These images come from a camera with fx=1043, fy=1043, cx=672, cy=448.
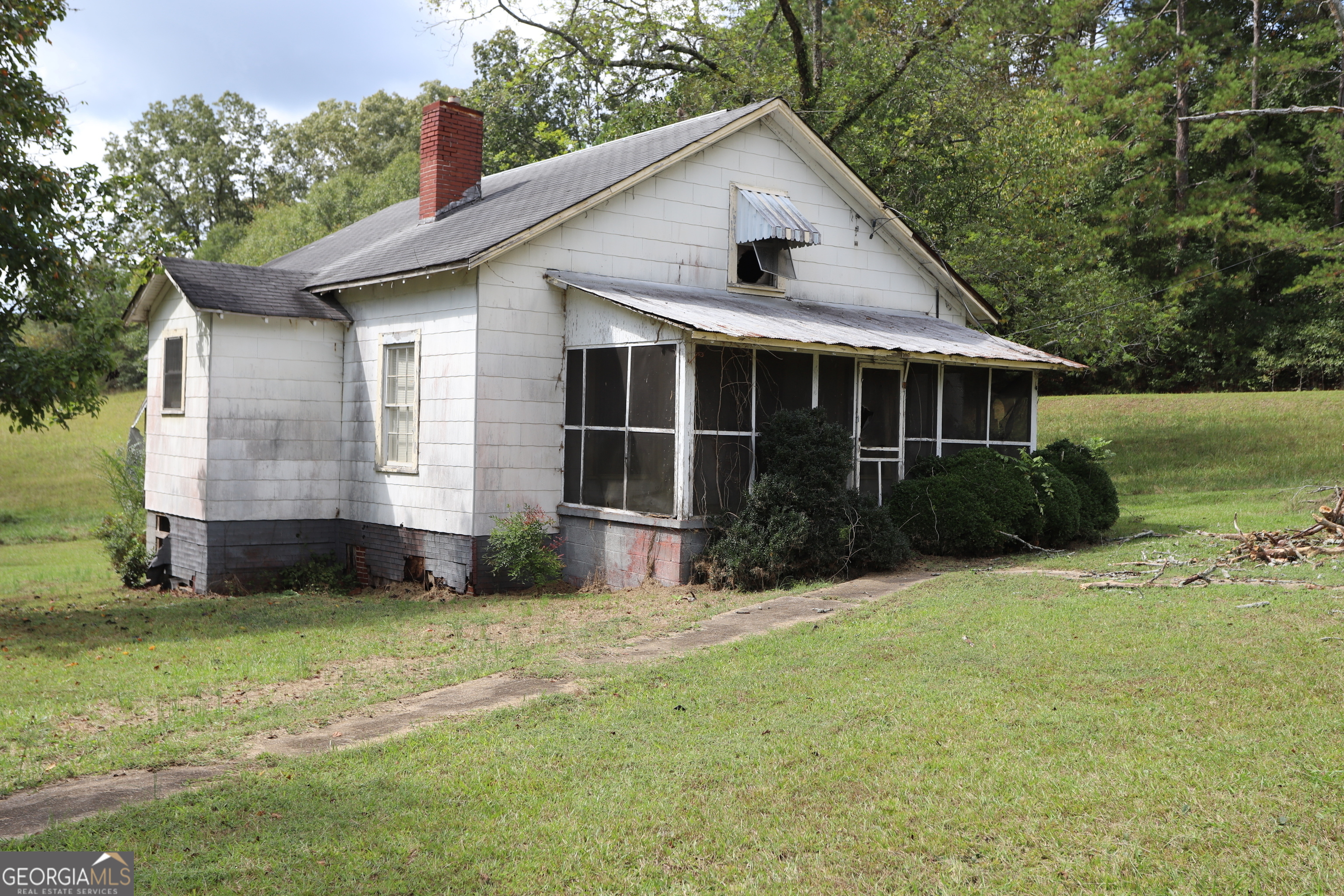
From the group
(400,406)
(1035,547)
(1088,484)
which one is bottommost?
(1035,547)

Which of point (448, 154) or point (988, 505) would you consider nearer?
point (988, 505)

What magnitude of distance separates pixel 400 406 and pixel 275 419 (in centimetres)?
196

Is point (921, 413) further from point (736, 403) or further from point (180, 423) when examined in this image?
point (180, 423)

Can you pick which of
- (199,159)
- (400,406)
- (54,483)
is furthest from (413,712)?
(199,159)

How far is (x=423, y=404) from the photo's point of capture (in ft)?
47.5

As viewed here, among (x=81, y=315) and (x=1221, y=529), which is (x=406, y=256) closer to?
(x=81, y=315)

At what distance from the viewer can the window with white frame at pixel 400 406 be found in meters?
14.7

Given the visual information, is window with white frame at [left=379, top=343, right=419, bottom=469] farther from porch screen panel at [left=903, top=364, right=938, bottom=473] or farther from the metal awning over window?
porch screen panel at [left=903, top=364, right=938, bottom=473]

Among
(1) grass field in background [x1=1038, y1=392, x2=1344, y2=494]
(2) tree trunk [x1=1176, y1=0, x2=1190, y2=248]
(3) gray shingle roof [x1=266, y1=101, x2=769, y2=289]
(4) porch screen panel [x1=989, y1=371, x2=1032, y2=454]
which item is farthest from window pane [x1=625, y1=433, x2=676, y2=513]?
(2) tree trunk [x1=1176, y1=0, x2=1190, y2=248]

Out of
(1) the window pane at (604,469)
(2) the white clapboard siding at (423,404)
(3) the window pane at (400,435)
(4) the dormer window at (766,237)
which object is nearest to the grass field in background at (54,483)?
(2) the white clapboard siding at (423,404)

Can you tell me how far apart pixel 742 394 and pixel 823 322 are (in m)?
2.28

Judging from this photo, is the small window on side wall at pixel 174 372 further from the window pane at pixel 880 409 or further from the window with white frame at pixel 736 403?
the window pane at pixel 880 409

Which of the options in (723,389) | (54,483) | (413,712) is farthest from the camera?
(54,483)

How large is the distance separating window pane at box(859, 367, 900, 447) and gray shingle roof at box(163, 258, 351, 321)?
25.8 feet
